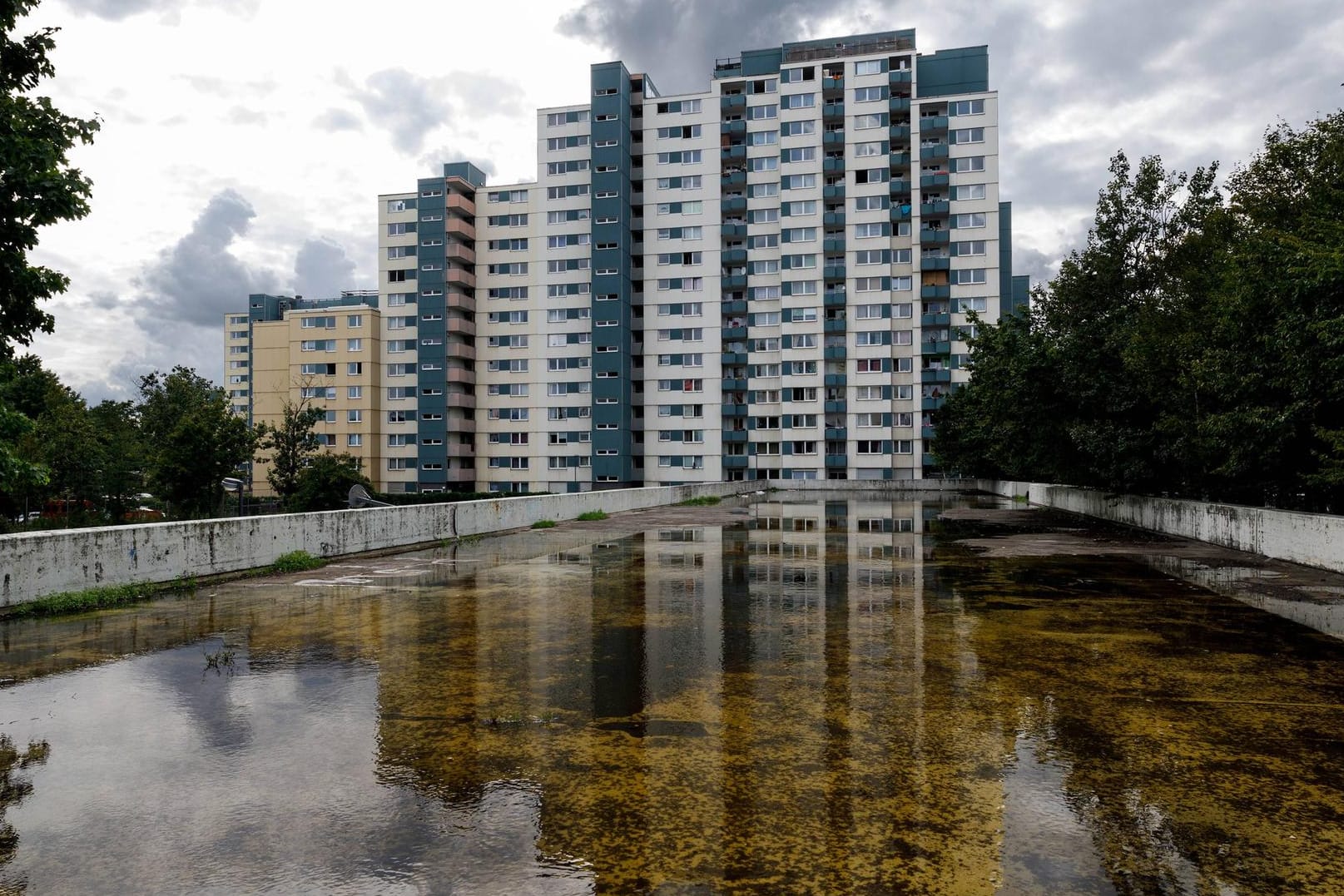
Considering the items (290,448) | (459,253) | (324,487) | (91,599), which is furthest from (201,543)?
(459,253)

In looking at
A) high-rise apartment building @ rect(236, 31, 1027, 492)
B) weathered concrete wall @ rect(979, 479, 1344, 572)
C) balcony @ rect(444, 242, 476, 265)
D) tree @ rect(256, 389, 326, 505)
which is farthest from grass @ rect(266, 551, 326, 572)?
balcony @ rect(444, 242, 476, 265)

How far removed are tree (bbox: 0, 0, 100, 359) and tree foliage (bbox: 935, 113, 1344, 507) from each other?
66.6 ft

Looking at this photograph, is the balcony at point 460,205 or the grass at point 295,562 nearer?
the grass at point 295,562

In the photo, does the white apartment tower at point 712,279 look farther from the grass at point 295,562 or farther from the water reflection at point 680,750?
the water reflection at point 680,750

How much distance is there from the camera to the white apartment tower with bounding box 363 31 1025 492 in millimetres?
78625

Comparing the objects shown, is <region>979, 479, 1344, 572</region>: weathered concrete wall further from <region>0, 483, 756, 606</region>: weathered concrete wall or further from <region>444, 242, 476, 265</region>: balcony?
<region>444, 242, 476, 265</region>: balcony

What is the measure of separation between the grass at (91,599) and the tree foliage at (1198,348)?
769 inches

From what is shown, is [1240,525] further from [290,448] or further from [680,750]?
[290,448]

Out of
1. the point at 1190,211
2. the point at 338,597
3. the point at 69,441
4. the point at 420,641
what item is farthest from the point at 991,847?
the point at 69,441

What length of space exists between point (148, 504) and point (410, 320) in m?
31.7

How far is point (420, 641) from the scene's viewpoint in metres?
8.80

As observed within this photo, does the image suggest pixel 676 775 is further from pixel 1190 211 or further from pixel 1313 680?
pixel 1190 211

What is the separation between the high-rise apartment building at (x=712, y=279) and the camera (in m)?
78.6

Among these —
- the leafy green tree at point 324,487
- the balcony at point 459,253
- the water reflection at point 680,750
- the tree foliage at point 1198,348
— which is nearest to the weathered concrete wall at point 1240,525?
the tree foliage at point 1198,348
